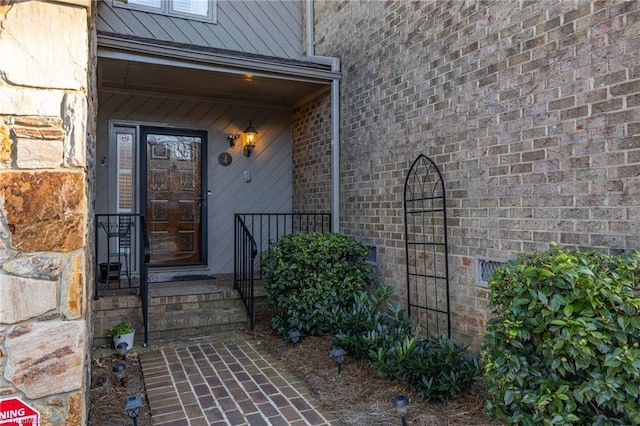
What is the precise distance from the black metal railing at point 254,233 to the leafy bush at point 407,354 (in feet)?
4.12

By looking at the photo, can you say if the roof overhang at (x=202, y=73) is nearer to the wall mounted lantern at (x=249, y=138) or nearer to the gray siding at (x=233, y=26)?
the wall mounted lantern at (x=249, y=138)

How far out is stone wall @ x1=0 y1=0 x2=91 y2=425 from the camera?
70.2 inches

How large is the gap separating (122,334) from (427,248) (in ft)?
9.03

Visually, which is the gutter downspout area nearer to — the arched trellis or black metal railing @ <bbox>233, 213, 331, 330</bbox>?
black metal railing @ <bbox>233, 213, 331, 330</bbox>

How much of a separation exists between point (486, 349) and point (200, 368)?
2.24 m

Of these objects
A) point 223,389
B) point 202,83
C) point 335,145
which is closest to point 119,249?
point 202,83

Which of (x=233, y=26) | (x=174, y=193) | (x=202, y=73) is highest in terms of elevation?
(x=233, y=26)

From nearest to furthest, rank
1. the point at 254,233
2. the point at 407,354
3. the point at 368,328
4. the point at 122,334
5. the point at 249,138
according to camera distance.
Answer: the point at 407,354
the point at 368,328
the point at 122,334
the point at 249,138
the point at 254,233

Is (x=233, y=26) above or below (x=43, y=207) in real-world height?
above

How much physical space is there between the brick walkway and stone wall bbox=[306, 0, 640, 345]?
4.73ft

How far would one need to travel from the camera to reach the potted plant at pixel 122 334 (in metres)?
3.69

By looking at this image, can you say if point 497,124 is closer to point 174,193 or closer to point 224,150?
point 224,150

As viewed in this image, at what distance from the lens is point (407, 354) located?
2.84m

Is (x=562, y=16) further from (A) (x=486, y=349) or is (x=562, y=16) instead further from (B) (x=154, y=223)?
(B) (x=154, y=223)
